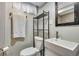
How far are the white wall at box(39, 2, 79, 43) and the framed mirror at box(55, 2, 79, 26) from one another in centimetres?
5

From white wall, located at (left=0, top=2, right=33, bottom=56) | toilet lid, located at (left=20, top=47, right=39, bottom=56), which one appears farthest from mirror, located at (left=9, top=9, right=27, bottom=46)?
toilet lid, located at (left=20, top=47, right=39, bottom=56)

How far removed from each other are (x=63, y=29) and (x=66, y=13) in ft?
0.72

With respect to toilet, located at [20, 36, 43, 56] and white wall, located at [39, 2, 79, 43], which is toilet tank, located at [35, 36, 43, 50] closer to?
toilet, located at [20, 36, 43, 56]

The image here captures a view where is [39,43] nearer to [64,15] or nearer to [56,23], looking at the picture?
[56,23]

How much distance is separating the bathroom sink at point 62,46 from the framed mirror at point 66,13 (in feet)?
0.80

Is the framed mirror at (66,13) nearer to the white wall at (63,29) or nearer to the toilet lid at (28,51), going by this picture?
the white wall at (63,29)

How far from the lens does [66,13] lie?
1135 mm

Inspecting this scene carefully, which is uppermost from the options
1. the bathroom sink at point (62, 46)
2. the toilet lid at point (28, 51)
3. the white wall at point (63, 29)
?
the white wall at point (63, 29)

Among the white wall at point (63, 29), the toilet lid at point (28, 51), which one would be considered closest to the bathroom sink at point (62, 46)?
the white wall at point (63, 29)

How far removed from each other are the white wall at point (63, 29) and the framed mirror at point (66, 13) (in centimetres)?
5

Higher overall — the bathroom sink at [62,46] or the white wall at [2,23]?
the white wall at [2,23]

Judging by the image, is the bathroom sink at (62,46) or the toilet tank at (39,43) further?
the toilet tank at (39,43)

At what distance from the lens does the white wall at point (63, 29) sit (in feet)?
3.51

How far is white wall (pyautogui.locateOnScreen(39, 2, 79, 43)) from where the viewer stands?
1.07 m
